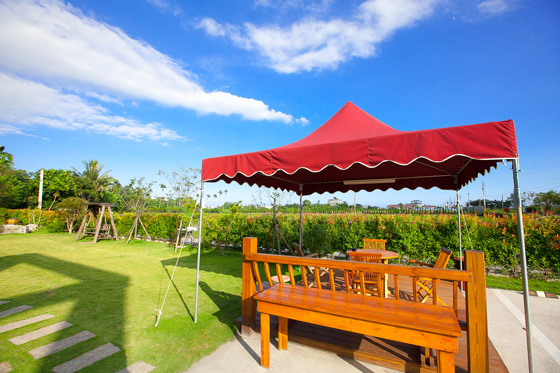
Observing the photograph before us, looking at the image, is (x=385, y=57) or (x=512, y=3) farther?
(x=385, y=57)

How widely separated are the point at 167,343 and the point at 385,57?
1065 cm

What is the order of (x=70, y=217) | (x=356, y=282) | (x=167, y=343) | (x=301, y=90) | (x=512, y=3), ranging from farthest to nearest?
(x=70, y=217) < (x=301, y=90) < (x=512, y=3) < (x=356, y=282) < (x=167, y=343)

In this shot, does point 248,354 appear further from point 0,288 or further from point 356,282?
point 0,288

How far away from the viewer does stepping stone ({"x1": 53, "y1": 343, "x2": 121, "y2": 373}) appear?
2.40m

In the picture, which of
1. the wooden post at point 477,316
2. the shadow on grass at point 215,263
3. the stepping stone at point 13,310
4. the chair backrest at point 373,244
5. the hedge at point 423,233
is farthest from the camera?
the shadow on grass at point 215,263

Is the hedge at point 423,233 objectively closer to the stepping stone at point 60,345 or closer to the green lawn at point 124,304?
the green lawn at point 124,304

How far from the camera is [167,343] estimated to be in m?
2.99

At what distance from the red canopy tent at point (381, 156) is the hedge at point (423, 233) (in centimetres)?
164

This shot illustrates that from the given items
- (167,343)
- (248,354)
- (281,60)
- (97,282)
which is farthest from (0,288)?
(281,60)

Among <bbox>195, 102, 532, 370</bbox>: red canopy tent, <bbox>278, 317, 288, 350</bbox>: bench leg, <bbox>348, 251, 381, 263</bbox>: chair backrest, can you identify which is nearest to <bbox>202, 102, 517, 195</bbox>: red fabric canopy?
<bbox>195, 102, 532, 370</bbox>: red canopy tent

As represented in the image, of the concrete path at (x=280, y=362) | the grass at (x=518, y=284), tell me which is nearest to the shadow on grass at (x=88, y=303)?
the concrete path at (x=280, y=362)

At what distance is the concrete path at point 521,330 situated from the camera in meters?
2.72

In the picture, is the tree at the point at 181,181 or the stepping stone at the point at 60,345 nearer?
the stepping stone at the point at 60,345

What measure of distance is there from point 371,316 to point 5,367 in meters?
3.60
